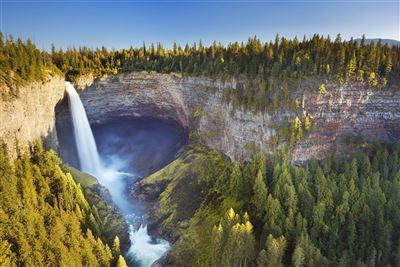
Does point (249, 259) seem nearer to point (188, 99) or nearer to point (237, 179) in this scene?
point (237, 179)

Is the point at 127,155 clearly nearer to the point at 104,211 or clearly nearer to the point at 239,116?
the point at 104,211

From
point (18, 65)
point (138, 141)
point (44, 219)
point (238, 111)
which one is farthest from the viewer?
point (138, 141)

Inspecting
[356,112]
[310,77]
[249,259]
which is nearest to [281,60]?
[310,77]

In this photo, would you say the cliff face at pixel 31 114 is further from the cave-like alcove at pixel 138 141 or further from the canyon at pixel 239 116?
the cave-like alcove at pixel 138 141

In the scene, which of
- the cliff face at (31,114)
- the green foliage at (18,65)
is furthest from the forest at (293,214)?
the green foliage at (18,65)

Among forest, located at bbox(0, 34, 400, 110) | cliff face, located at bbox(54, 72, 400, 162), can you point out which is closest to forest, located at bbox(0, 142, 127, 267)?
forest, located at bbox(0, 34, 400, 110)

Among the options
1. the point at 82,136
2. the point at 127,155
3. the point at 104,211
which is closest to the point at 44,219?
the point at 104,211
